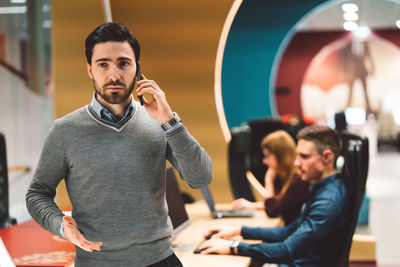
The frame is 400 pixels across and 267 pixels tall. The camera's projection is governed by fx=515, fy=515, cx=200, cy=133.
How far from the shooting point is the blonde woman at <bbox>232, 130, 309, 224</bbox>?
3143 millimetres

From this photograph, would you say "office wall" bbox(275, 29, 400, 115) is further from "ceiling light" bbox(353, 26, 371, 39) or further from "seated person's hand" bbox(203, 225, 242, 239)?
"seated person's hand" bbox(203, 225, 242, 239)

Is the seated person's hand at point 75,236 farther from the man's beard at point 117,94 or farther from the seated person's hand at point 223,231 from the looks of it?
the seated person's hand at point 223,231

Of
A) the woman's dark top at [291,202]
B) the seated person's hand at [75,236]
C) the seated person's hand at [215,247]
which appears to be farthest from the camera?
the woman's dark top at [291,202]

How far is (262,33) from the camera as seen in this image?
28.0 ft

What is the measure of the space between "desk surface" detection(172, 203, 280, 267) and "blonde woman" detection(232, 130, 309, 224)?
0.26 feet

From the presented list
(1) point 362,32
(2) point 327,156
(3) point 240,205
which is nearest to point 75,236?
(2) point 327,156

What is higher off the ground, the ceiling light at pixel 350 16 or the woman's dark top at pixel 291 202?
the ceiling light at pixel 350 16

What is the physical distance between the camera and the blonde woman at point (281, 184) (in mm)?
3143

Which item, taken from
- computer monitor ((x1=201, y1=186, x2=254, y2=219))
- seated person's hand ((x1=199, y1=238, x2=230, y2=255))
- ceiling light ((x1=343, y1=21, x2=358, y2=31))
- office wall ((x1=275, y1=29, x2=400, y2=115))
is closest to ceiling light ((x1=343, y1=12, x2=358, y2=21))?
ceiling light ((x1=343, y1=21, x2=358, y2=31))

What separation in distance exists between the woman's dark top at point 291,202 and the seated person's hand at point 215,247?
0.93 meters

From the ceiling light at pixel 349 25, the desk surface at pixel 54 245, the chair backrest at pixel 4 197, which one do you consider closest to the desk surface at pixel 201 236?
the desk surface at pixel 54 245

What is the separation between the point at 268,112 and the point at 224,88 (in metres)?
1.37

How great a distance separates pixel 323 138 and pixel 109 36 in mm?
1565

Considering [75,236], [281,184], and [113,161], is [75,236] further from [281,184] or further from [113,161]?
[281,184]
